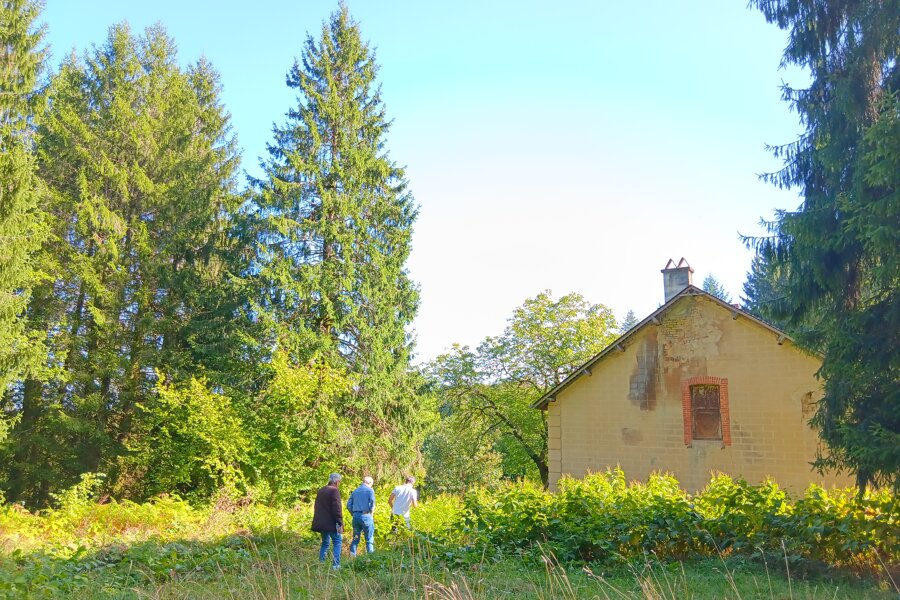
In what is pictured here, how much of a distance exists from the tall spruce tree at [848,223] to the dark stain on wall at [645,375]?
6.86m

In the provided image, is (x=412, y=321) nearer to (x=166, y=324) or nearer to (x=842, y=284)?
(x=166, y=324)

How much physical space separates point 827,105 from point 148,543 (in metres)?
12.8

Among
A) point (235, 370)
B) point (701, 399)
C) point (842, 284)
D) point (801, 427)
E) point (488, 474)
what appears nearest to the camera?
point (842, 284)

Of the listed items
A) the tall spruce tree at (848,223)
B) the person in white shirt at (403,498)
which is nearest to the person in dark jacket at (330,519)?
the person in white shirt at (403,498)

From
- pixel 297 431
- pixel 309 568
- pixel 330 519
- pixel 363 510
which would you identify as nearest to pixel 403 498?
pixel 363 510

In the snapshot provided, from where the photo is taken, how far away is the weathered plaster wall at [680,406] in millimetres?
15531

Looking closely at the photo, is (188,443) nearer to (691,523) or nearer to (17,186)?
(17,186)

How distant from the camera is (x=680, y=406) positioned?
17.1 meters

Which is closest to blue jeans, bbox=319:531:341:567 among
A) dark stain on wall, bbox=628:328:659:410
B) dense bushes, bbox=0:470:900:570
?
dense bushes, bbox=0:470:900:570

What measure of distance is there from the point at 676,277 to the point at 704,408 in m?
4.93

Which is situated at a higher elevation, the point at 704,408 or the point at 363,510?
the point at 704,408

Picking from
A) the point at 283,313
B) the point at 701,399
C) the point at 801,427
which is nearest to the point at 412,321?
the point at 283,313

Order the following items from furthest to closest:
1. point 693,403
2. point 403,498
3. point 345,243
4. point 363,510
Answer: point 345,243
point 693,403
point 403,498
point 363,510

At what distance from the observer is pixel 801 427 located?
1531 centimetres
